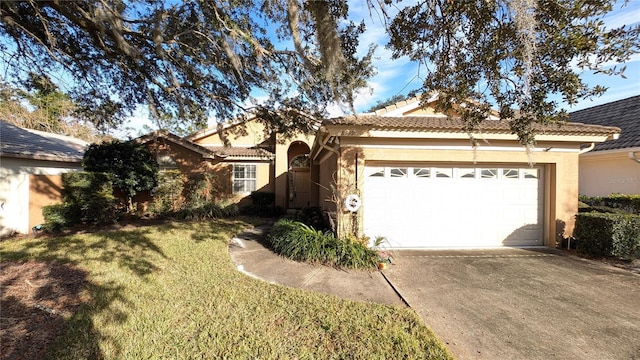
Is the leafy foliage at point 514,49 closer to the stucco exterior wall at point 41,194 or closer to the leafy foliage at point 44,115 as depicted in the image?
the stucco exterior wall at point 41,194

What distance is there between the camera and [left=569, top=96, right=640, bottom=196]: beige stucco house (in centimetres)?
999

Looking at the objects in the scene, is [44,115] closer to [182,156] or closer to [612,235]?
[182,156]

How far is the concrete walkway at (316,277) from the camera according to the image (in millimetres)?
4836

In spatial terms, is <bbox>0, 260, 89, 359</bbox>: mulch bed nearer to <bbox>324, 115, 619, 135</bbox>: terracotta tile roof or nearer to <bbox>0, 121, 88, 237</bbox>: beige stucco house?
<bbox>0, 121, 88, 237</bbox>: beige stucco house

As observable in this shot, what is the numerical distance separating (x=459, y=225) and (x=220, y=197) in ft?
37.8

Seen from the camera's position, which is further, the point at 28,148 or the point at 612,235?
the point at 28,148

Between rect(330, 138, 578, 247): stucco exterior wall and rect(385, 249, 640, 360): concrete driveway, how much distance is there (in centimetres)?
123

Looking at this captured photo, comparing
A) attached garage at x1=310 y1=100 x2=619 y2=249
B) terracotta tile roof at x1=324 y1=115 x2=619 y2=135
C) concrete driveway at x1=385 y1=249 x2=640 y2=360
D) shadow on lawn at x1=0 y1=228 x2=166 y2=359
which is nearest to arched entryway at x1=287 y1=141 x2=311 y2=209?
attached garage at x1=310 y1=100 x2=619 y2=249

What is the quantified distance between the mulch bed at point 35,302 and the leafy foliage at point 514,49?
6.81m

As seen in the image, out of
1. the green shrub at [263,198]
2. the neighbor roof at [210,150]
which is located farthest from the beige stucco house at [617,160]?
the neighbor roof at [210,150]

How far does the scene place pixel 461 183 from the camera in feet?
26.2

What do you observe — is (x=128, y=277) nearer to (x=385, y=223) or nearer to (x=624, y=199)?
(x=385, y=223)

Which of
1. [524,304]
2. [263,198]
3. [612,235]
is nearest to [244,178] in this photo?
A: [263,198]

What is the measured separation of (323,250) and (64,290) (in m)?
4.72
